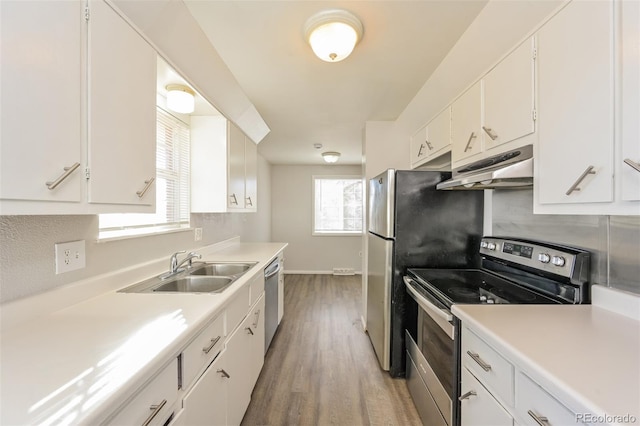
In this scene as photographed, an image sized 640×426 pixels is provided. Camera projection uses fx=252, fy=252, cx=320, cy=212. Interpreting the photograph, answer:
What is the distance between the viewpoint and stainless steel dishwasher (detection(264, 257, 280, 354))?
218cm

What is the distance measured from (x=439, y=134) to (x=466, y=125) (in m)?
0.41

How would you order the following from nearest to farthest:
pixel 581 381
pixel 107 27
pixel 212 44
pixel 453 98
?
pixel 581 381
pixel 107 27
pixel 212 44
pixel 453 98

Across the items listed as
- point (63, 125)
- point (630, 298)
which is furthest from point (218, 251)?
point (630, 298)

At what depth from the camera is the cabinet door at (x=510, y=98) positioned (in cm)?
110

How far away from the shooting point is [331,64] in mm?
1805

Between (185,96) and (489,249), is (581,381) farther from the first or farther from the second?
(185,96)

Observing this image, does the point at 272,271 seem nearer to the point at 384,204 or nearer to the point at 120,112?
the point at 384,204

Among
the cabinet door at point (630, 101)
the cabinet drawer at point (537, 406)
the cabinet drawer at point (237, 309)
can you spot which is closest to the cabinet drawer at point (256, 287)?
the cabinet drawer at point (237, 309)

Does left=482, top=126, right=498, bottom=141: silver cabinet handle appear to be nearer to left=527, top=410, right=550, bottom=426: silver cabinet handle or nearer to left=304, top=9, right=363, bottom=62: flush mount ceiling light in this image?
left=304, top=9, right=363, bottom=62: flush mount ceiling light

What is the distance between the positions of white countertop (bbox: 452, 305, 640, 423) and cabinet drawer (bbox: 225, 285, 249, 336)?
1098mm

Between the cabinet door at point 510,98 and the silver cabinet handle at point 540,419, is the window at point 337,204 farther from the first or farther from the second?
the silver cabinet handle at point 540,419

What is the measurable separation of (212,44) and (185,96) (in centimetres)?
37

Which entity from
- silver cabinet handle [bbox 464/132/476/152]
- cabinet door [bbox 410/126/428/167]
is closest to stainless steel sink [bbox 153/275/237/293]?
silver cabinet handle [bbox 464/132/476/152]

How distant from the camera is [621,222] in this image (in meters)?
1.04
